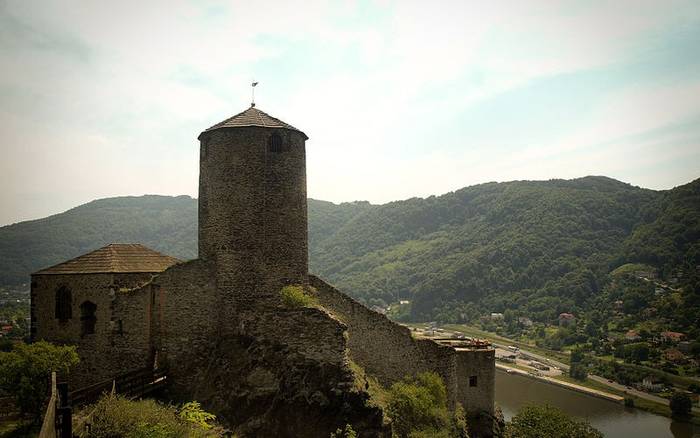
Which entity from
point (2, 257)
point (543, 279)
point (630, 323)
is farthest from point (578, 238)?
point (2, 257)

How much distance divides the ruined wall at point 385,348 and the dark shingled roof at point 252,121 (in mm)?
5797

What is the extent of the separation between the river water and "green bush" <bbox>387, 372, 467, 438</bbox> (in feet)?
97.4

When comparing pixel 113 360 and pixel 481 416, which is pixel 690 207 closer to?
pixel 481 416

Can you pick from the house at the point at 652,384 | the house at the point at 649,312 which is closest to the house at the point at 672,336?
the house at the point at 649,312

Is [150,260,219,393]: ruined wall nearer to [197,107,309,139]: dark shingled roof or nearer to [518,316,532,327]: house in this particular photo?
[197,107,309,139]: dark shingled roof

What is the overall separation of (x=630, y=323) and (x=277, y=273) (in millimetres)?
84457

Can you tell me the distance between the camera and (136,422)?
1416cm

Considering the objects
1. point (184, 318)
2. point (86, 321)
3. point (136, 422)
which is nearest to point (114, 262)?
point (86, 321)

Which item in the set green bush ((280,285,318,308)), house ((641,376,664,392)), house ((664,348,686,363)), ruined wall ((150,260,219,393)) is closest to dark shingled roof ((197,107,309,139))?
ruined wall ((150,260,219,393))

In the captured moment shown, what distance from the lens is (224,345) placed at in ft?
60.7

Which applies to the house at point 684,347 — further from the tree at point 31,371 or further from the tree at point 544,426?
the tree at point 31,371

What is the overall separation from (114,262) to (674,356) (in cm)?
7178

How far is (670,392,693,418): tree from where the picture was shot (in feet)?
171

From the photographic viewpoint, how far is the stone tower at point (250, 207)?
18875 millimetres
